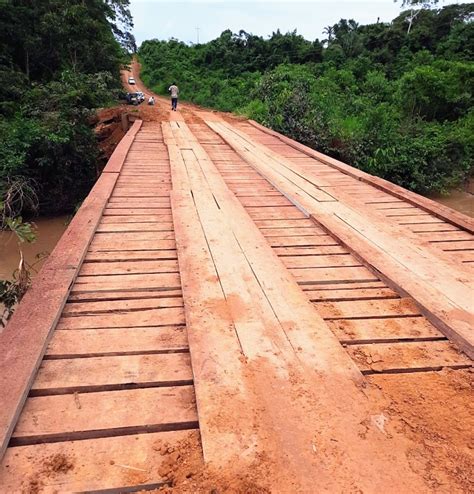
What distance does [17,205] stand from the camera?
9.09 metres

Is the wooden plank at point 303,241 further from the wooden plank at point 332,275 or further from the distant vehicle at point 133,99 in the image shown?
the distant vehicle at point 133,99

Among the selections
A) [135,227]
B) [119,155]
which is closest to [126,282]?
[135,227]

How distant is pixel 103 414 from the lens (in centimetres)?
144

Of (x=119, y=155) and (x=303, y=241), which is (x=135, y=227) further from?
(x=119, y=155)

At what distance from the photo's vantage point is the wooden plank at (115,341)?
1.77 metres

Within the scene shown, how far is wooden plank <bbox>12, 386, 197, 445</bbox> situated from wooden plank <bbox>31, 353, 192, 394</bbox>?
0.13ft

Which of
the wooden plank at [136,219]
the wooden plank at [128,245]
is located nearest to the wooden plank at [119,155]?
the wooden plank at [136,219]

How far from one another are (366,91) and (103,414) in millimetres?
19233

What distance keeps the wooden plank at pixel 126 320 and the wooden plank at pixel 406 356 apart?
2.86ft

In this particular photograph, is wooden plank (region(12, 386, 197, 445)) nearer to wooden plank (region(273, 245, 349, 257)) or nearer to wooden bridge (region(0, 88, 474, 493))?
wooden bridge (region(0, 88, 474, 493))

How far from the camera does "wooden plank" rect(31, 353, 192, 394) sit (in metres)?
1.57

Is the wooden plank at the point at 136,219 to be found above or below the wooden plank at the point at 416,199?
below

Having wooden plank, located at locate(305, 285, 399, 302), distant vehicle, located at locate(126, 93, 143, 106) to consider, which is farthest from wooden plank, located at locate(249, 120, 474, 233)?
distant vehicle, located at locate(126, 93, 143, 106)

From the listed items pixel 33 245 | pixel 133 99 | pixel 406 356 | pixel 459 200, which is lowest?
pixel 33 245
